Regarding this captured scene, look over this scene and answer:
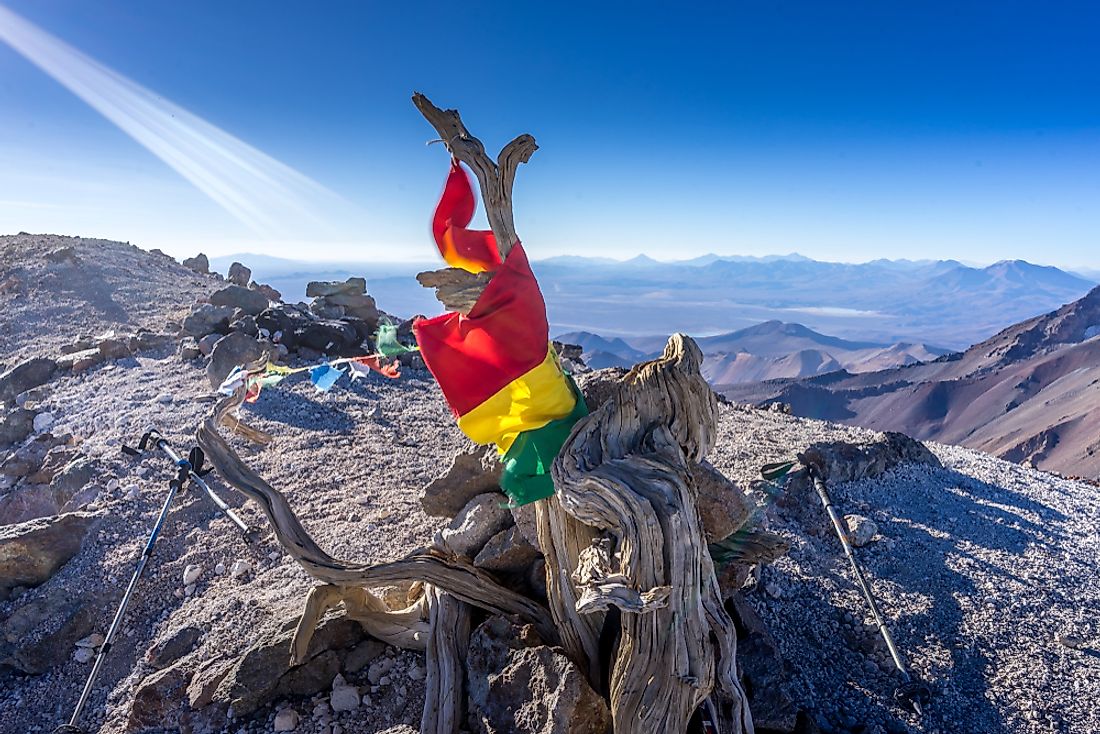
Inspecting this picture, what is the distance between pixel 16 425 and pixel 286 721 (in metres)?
9.39

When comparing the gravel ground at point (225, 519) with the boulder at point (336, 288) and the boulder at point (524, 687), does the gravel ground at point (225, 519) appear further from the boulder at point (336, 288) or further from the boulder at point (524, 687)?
the boulder at point (336, 288)

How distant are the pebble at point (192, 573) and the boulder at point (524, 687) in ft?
11.8

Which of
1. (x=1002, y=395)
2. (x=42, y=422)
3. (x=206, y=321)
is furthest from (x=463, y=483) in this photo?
(x=1002, y=395)

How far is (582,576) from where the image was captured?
286cm

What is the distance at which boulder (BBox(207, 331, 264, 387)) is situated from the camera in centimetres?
1064

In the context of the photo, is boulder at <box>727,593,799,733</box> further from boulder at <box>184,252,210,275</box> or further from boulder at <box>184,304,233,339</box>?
boulder at <box>184,252,210,275</box>

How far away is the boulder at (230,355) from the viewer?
10641 millimetres

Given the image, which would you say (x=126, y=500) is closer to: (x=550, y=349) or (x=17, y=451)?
(x=17, y=451)

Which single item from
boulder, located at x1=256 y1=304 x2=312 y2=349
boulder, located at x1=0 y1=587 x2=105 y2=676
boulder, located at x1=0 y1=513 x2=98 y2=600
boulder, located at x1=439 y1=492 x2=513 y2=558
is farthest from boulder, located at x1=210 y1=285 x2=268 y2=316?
boulder, located at x1=439 y1=492 x2=513 y2=558

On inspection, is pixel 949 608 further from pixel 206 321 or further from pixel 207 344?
pixel 206 321

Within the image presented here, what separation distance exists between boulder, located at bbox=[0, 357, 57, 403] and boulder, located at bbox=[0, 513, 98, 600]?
680cm

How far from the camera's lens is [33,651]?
5.15 metres

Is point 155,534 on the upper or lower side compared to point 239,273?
lower

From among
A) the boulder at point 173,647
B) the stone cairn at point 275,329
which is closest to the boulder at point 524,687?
the boulder at point 173,647
